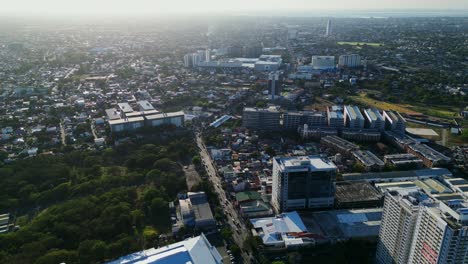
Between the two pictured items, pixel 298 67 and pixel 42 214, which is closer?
pixel 42 214

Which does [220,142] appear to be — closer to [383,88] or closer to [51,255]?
[51,255]

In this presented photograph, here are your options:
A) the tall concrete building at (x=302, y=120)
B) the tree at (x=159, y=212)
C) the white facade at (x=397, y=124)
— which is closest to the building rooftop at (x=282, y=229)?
the tree at (x=159, y=212)

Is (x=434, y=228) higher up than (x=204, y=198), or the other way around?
(x=434, y=228)

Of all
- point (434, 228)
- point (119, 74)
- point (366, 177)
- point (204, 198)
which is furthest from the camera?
point (119, 74)

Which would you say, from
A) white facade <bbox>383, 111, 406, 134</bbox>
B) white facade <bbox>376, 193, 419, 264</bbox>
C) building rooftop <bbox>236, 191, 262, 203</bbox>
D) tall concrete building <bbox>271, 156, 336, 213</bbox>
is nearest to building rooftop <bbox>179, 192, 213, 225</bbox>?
building rooftop <bbox>236, 191, 262, 203</bbox>

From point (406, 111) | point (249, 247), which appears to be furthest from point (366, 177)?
point (406, 111)

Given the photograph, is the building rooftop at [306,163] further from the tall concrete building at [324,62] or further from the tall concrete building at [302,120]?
the tall concrete building at [324,62]
